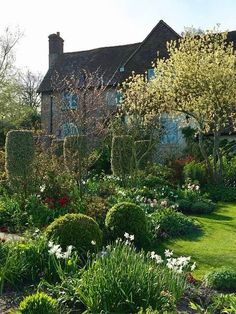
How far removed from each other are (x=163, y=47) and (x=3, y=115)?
14535mm

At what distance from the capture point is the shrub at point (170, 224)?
1069 centimetres

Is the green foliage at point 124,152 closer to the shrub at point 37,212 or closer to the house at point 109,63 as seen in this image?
the shrub at point 37,212

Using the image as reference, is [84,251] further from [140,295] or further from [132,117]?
[132,117]

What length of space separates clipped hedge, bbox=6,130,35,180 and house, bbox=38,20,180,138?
16.9 m

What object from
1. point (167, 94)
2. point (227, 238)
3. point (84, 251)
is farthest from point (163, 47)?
point (84, 251)

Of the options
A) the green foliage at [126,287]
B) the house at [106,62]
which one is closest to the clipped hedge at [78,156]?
the green foliage at [126,287]

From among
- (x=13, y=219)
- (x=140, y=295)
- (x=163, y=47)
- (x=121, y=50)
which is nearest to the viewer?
(x=140, y=295)

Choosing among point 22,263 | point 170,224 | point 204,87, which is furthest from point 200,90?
point 22,263

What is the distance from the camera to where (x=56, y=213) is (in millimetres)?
11102

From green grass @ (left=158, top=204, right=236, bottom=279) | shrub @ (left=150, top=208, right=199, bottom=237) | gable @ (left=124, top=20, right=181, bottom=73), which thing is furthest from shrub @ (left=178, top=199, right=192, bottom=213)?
gable @ (left=124, top=20, right=181, bottom=73)

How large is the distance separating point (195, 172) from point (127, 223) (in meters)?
10.6

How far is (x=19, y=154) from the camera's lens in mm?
13547

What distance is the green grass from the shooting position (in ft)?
27.9

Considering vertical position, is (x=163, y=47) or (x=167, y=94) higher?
(x=163, y=47)
